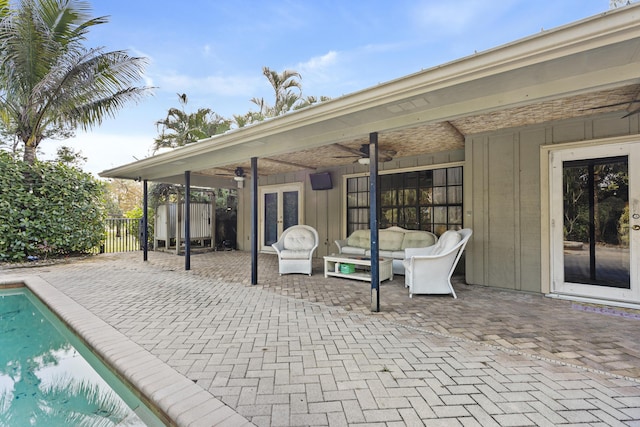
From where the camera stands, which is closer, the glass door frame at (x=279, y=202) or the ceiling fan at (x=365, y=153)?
the ceiling fan at (x=365, y=153)

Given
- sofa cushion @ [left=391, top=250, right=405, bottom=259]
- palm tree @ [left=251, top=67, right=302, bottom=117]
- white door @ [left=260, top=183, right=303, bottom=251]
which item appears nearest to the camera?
sofa cushion @ [left=391, top=250, right=405, bottom=259]

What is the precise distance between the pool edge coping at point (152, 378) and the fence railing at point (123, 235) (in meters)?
Answer: 7.46

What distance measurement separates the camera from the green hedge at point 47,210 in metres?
7.00

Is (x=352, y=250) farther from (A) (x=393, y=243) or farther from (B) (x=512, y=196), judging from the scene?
(B) (x=512, y=196)

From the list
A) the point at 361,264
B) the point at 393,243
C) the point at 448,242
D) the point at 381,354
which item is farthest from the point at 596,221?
the point at 381,354

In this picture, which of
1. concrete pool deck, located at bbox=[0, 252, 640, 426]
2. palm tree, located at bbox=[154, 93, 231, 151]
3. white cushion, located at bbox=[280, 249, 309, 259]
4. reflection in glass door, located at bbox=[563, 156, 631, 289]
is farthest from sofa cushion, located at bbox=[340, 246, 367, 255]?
palm tree, located at bbox=[154, 93, 231, 151]

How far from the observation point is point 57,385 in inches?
94.6

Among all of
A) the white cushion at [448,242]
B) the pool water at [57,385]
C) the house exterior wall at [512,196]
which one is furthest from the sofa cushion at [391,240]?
the pool water at [57,385]

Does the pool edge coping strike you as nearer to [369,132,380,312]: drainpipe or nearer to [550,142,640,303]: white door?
[369,132,380,312]: drainpipe

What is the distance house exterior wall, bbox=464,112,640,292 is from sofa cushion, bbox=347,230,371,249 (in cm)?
193

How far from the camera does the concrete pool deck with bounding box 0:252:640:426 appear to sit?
5.65 ft

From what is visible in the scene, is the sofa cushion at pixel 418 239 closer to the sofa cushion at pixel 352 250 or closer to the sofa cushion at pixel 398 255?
the sofa cushion at pixel 398 255

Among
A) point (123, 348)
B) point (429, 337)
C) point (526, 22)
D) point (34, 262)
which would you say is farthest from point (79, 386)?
point (526, 22)

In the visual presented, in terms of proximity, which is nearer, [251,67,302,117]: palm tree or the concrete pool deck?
the concrete pool deck
